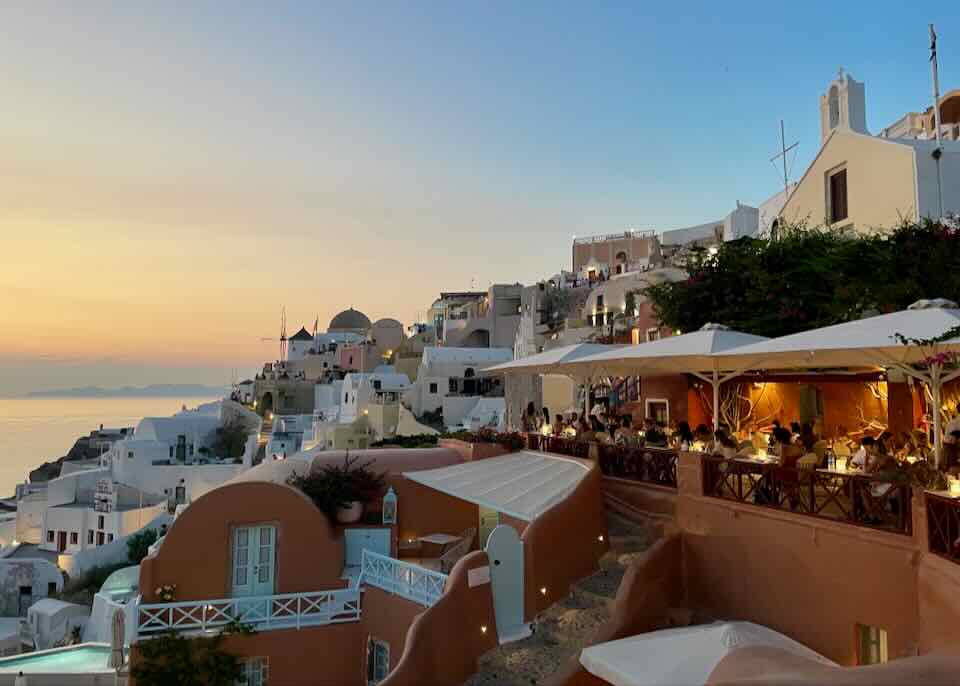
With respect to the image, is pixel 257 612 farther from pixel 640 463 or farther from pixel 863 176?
pixel 863 176

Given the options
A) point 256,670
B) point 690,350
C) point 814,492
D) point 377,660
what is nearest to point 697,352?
point 690,350

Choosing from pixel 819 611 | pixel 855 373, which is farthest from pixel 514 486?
pixel 855 373

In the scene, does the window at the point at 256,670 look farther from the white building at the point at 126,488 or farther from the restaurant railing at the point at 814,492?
the white building at the point at 126,488

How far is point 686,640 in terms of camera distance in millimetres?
6980

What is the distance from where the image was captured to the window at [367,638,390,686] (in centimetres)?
1327

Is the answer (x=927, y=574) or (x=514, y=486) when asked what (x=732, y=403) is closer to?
(x=514, y=486)

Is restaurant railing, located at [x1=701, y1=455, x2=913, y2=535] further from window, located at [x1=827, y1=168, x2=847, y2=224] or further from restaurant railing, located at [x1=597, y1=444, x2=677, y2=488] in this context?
window, located at [x1=827, y1=168, x2=847, y2=224]

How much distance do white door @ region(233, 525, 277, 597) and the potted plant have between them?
4.90 ft

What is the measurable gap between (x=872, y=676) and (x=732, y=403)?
44.1 feet

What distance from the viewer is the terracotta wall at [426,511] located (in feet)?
54.4

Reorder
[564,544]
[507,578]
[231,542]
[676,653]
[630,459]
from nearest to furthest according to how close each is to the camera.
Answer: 1. [676,653]
2. [507,578]
3. [564,544]
4. [630,459]
5. [231,542]

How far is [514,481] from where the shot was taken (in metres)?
13.4

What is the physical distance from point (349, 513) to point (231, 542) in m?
2.69

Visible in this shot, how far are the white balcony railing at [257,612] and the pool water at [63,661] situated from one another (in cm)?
453
